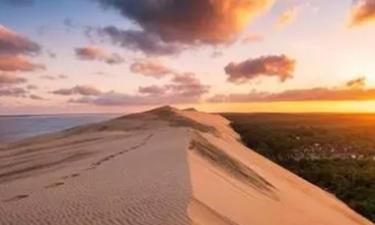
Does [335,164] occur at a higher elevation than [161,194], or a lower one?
lower

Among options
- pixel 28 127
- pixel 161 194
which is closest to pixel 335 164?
pixel 161 194

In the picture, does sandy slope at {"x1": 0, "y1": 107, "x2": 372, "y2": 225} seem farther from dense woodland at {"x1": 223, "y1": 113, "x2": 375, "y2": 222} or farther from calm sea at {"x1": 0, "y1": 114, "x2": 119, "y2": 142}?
calm sea at {"x1": 0, "y1": 114, "x2": 119, "y2": 142}

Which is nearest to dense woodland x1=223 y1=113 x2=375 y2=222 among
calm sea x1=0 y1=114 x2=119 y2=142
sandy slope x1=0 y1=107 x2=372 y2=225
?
sandy slope x1=0 y1=107 x2=372 y2=225

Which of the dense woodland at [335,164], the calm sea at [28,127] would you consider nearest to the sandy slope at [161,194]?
the dense woodland at [335,164]

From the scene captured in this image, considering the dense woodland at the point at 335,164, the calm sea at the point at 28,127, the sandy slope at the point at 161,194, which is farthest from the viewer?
the calm sea at the point at 28,127

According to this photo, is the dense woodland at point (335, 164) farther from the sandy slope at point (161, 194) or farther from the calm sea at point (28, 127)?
the calm sea at point (28, 127)

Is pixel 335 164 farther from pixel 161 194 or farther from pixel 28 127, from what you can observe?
pixel 28 127

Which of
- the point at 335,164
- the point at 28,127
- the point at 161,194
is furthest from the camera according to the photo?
the point at 28,127

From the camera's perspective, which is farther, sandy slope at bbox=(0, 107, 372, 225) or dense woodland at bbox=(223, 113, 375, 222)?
dense woodland at bbox=(223, 113, 375, 222)

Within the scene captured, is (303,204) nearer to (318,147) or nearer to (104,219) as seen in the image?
(104,219)

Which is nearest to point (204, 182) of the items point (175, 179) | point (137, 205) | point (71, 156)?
point (175, 179)

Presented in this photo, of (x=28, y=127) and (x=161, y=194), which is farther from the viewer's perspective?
(x=28, y=127)
